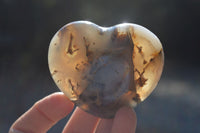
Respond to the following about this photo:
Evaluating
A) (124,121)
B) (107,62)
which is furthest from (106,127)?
(107,62)

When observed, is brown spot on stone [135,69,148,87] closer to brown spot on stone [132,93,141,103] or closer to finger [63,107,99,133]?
brown spot on stone [132,93,141,103]

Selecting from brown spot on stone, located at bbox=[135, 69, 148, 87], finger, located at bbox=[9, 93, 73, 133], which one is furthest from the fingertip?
brown spot on stone, located at bbox=[135, 69, 148, 87]

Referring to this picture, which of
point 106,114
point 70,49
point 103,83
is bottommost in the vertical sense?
point 106,114

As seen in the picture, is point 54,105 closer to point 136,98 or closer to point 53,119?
point 53,119

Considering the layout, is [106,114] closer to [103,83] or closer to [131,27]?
[103,83]

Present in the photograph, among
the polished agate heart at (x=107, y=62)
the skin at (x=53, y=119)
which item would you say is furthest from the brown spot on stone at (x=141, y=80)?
the skin at (x=53, y=119)

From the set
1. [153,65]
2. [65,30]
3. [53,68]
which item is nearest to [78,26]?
[65,30]
